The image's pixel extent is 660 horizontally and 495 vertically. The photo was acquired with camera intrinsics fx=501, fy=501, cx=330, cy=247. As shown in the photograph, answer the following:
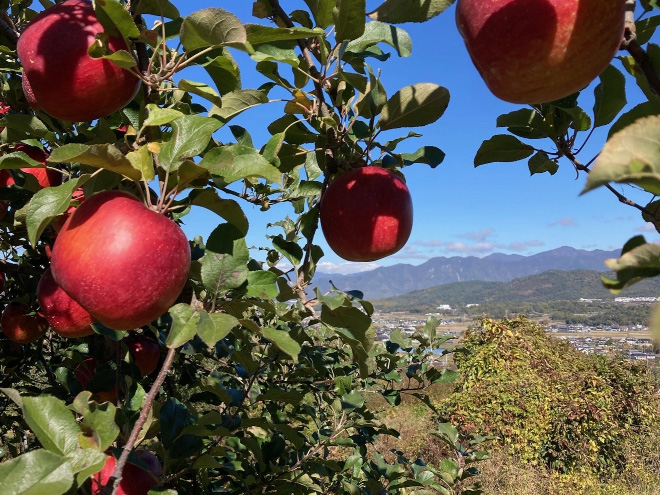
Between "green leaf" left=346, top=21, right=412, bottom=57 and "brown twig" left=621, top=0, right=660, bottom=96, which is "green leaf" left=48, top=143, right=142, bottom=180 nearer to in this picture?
"green leaf" left=346, top=21, right=412, bottom=57

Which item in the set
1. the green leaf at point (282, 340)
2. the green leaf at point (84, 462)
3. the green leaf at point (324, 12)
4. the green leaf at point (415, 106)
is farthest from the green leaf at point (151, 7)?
the green leaf at point (84, 462)

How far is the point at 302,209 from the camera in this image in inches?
60.5

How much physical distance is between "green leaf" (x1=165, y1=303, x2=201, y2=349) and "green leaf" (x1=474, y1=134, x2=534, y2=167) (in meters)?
0.60

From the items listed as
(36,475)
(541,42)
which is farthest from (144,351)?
(541,42)

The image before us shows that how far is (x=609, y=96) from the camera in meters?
0.81

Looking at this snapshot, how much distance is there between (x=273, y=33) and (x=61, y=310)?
781 mm

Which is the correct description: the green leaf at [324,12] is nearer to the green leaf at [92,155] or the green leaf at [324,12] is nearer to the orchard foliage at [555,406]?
the green leaf at [92,155]

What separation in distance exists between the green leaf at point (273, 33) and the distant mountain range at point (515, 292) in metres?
93.8

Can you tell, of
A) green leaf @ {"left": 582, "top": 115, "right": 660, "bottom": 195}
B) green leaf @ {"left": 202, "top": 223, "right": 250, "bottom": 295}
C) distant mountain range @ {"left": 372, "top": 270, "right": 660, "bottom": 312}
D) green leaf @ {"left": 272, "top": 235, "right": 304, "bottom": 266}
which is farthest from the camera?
distant mountain range @ {"left": 372, "top": 270, "right": 660, "bottom": 312}

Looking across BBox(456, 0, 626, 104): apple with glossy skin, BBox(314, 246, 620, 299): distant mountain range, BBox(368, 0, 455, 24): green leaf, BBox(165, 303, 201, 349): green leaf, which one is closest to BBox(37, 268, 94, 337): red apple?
BBox(165, 303, 201, 349): green leaf

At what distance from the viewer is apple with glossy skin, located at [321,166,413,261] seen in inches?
41.3

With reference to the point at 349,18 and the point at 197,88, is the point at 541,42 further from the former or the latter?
the point at 197,88

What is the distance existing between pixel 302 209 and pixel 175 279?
0.79 m

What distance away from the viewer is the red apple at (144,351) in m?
1.41
